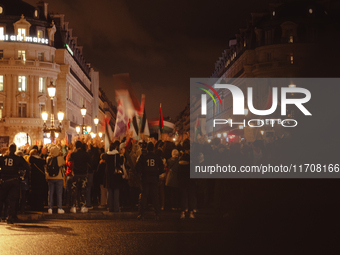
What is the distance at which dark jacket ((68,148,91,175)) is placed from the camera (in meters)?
13.0

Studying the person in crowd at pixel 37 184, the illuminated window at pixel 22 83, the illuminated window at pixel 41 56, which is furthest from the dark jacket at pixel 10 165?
the illuminated window at pixel 41 56

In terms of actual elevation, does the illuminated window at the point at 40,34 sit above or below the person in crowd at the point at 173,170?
above

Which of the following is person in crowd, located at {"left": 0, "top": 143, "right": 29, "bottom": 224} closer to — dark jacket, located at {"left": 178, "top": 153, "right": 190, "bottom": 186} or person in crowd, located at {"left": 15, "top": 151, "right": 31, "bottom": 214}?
person in crowd, located at {"left": 15, "top": 151, "right": 31, "bottom": 214}

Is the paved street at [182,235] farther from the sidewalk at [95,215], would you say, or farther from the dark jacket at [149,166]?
the dark jacket at [149,166]

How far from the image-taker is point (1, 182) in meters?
11.9

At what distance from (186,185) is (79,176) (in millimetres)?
2748

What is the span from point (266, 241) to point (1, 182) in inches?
257

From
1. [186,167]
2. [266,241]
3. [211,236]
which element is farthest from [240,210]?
[266,241]

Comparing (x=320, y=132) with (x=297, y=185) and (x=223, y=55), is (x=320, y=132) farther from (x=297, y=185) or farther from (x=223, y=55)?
(x=223, y=55)

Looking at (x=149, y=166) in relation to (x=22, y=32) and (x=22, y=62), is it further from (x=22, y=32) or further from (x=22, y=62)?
(x=22, y=32)

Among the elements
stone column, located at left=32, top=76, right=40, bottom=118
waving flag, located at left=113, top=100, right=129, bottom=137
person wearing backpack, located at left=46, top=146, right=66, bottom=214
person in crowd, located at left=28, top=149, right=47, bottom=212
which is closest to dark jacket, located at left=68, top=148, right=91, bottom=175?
person wearing backpack, located at left=46, top=146, right=66, bottom=214

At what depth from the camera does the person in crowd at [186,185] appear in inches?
490

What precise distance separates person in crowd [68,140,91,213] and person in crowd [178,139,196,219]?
242 centimetres

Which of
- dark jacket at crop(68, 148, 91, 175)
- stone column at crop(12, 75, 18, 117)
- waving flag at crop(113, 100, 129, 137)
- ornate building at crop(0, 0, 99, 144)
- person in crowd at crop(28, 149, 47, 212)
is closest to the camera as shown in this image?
dark jacket at crop(68, 148, 91, 175)
